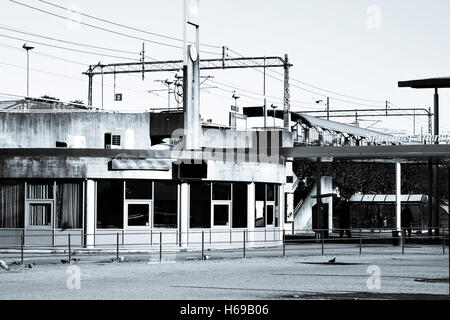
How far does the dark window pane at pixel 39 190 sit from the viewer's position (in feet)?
121

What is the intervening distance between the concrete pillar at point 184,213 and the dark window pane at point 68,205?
13.6 feet

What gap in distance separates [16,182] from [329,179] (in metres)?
32.7

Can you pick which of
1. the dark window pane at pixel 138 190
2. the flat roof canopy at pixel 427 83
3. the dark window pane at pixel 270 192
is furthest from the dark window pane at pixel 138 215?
the flat roof canopy at pixel 427 83

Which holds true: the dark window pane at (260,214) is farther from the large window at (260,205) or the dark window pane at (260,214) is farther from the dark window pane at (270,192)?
the dark window pane at (270,192)

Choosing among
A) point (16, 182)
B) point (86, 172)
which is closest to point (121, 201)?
point (86, 172)

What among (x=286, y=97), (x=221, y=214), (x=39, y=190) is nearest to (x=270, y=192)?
(x=221, y=214)

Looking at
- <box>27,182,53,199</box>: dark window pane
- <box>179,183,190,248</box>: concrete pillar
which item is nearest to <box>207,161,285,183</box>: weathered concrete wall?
<box>179,183,190,248</box>: concrete pillar

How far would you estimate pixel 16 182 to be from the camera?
37.2m

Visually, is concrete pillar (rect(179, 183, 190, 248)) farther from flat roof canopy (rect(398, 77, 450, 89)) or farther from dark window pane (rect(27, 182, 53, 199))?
flat roof canopy (rect(398, 77, 450, 89))

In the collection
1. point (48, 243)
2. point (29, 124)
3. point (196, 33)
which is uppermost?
point (196, 33)

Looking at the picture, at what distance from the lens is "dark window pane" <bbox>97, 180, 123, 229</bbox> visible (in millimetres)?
36594

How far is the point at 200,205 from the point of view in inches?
1510

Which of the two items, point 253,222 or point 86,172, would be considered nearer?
point 86,172
